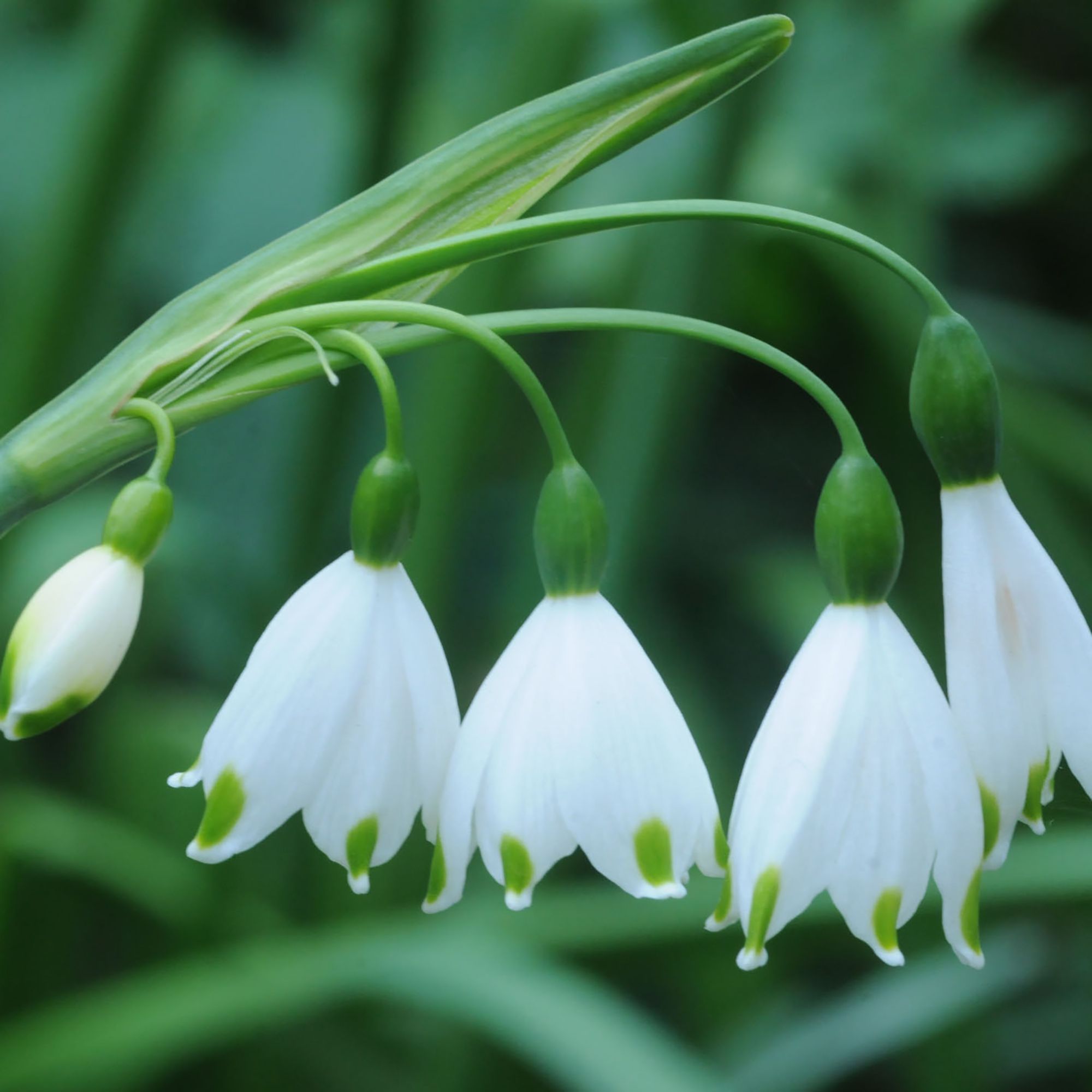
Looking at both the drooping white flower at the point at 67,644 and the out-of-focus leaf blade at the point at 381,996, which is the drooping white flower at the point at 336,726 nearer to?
the drooping white flower at the point at 67,644

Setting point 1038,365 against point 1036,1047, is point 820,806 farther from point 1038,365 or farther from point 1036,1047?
point 1038,365

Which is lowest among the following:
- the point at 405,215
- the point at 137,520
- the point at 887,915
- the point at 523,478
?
the point at 887,915

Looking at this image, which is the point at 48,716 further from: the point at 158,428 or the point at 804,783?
the point at 804,783

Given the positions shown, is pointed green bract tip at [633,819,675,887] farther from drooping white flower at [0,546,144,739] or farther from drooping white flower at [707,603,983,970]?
drooping white flower at [0,546,144,739]

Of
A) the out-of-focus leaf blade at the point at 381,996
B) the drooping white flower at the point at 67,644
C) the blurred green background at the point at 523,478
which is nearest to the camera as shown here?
the drooping white flower at the point at 67,644

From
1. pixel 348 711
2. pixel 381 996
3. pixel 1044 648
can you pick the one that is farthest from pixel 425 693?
pixel 381 996

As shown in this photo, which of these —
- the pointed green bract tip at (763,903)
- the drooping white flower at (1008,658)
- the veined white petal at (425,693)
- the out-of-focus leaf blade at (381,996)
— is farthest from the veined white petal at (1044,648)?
the out-of-focus leaf blade at (381,996)
